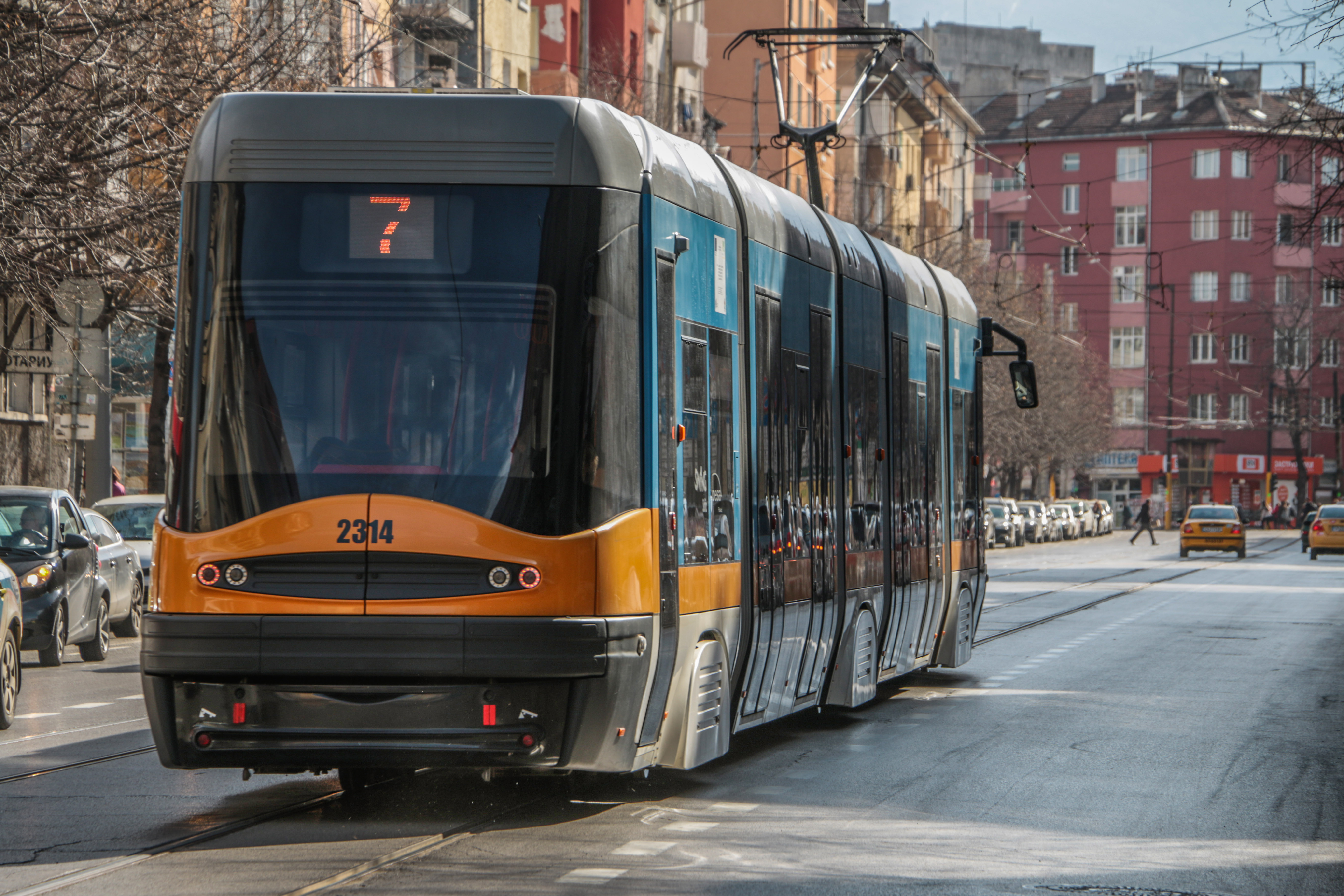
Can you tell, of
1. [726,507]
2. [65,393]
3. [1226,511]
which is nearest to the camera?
[726,507]

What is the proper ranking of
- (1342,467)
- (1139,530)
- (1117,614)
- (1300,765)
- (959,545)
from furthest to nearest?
(1342,467)
(1139,530)
(1117,614)
(959,545)
(1300,765)

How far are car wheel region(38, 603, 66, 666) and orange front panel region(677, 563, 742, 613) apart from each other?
32.6 feet

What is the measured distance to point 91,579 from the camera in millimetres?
19219

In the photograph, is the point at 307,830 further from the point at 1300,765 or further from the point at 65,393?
the point at 65,393

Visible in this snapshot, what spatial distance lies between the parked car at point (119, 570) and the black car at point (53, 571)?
0.49 metres

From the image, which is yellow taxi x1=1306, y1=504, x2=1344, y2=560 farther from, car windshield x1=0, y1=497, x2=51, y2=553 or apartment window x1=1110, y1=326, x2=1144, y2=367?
apartment window x1=1110, y1=326, x2=1144, y2=367

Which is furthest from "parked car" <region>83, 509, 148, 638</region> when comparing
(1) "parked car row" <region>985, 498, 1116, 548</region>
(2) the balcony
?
(2) the balcony

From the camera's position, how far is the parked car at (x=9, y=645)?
43.7ft

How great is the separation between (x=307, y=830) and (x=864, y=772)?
3392 millimetres

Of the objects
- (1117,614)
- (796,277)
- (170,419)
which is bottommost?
(1117,614)

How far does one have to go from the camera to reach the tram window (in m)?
9.83

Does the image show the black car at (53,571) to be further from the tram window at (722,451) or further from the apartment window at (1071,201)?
the apartment window at (1071,201)

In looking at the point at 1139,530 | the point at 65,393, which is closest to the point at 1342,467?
the point at 1139,530

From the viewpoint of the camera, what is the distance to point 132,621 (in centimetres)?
2234
